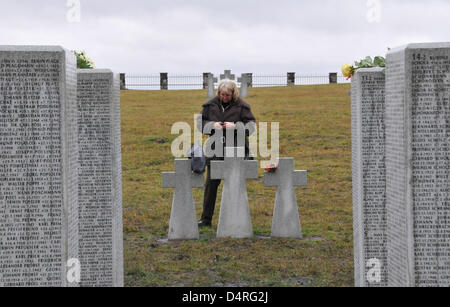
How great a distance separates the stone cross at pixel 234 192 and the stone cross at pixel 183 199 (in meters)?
0.32

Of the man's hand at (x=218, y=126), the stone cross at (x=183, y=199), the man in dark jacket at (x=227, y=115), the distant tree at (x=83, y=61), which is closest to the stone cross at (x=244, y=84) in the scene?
the man in dark jacket at (x=227, y=115)

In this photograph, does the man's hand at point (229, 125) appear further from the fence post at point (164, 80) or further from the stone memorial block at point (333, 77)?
the stone memorial block at point (333, 77)

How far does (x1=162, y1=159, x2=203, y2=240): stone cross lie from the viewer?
9.56m

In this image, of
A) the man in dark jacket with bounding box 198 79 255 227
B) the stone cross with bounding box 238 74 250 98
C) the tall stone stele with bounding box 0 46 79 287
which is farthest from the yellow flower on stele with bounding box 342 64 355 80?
the stone cross with bounding box 238 74 250 98

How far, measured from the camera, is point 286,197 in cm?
970

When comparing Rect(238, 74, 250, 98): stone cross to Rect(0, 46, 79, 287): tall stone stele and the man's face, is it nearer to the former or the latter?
the man's face

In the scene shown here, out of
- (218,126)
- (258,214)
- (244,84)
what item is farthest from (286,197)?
(244,84)

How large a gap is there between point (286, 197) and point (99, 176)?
12.5 feet

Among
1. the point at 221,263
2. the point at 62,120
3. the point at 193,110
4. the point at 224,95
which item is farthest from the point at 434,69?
the point at 193,110

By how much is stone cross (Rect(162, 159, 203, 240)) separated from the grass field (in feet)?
0.64

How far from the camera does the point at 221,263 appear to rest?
843 cm

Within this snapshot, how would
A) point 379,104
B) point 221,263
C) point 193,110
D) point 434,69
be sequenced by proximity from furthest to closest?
1. point 193,110
2. point 221,263
3. point 379,104
4. point 434,69
